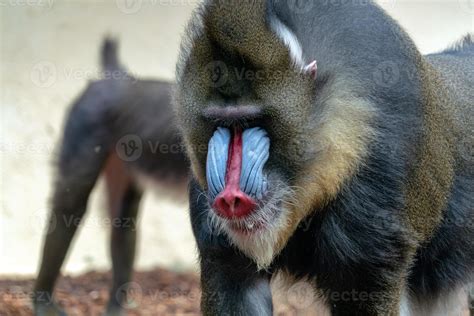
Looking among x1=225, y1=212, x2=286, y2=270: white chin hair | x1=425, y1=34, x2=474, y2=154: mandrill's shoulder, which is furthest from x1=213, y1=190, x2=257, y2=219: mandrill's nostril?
x1=425, y1=34, x2=474, y2=154: mandrill's shoulder

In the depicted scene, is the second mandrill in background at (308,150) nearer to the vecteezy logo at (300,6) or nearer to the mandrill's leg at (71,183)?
the vecteezy logo at (300,6)

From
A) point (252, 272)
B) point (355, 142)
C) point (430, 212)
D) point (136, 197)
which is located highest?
point (355, 142)

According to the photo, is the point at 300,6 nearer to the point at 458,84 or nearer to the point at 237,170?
the point at 237,170

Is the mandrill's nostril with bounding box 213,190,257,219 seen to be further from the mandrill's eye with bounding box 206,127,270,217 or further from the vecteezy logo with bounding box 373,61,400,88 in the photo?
the vecteezy logo with bounding box 373,61,400,88

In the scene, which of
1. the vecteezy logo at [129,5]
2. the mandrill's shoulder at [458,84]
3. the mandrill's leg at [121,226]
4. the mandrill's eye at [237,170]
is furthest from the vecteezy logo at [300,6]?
the vecteezy logo at [129,5]

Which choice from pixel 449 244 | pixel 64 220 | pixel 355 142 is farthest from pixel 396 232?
pixel 64 220

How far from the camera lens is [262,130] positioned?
133 inches

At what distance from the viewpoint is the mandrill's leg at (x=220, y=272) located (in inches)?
145

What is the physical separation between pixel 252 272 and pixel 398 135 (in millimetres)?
822

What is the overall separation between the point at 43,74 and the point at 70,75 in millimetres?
283

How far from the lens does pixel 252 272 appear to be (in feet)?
12.3

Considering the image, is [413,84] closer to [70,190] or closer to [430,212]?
[430,212]

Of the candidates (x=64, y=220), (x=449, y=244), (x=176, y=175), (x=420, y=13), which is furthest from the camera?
(x=420, y=13)
